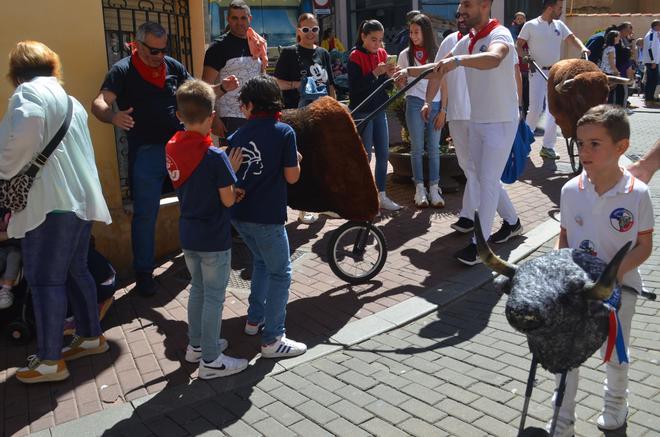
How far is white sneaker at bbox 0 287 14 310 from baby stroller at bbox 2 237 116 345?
0.07m

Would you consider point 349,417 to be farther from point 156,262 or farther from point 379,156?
point 379,156

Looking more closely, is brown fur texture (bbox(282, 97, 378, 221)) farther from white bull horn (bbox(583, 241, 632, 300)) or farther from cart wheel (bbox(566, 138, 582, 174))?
cart wheel (bbox(566, 138, 582, 174))

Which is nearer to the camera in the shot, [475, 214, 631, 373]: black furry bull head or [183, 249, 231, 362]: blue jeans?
[475, 214, 631, 373]: black furry bull head

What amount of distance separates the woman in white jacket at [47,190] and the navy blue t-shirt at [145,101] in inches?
40.9

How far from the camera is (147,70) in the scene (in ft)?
16.7

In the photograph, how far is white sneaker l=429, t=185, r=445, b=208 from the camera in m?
7.60

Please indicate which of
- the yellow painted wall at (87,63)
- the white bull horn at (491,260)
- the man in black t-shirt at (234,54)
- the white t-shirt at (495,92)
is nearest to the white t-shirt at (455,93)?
the white t-shirt at (495,92)

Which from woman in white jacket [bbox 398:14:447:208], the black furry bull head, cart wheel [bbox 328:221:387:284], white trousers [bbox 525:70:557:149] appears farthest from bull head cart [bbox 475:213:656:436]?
white trousers [bbox 525:70:557:149]

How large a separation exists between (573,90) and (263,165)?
3628mm

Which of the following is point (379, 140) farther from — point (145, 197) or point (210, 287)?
point (210, 287)

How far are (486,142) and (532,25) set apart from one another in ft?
16.6

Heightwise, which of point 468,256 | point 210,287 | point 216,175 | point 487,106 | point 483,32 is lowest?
point 468,256

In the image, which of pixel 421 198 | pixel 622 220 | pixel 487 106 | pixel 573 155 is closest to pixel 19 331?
pixel 622 220

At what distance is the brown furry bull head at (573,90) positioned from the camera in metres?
6.20
